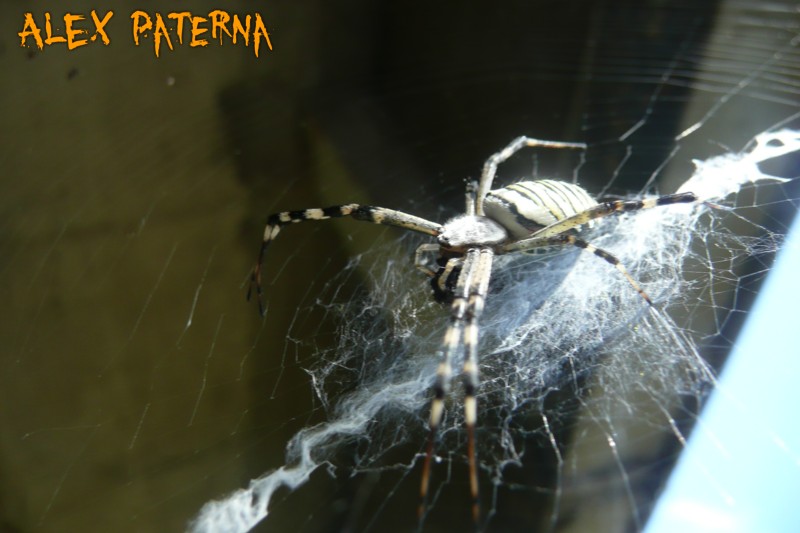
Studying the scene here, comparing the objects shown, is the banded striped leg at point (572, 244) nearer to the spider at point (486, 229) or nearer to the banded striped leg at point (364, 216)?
the spider at point (486, 229)

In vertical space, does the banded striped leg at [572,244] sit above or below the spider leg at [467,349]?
above

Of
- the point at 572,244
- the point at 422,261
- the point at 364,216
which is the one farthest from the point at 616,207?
the point at 364,216

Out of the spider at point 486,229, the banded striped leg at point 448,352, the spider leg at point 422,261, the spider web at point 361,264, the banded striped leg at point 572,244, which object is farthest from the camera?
the spider leg at point 422,261

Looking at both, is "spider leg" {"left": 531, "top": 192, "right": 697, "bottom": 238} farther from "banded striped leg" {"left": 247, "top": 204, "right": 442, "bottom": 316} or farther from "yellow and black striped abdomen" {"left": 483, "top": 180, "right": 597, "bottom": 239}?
"banded striped leg" {"left": 247, "top": 204, "right": 442, "bottom": 316}

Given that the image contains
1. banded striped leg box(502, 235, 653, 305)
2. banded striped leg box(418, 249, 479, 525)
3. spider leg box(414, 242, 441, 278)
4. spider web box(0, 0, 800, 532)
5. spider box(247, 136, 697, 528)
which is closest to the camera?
banded striped leg box(418, 249, 479, 525)

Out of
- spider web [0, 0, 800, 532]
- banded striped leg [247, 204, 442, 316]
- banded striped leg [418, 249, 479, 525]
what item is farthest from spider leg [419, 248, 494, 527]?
banded striped leg [247, 204, 442, 316]

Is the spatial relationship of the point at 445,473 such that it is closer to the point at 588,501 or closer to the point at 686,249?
the point at 588,501

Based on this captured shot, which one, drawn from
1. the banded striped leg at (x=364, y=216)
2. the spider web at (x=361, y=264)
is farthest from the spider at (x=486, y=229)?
the spider web at (x=361, y=264)
